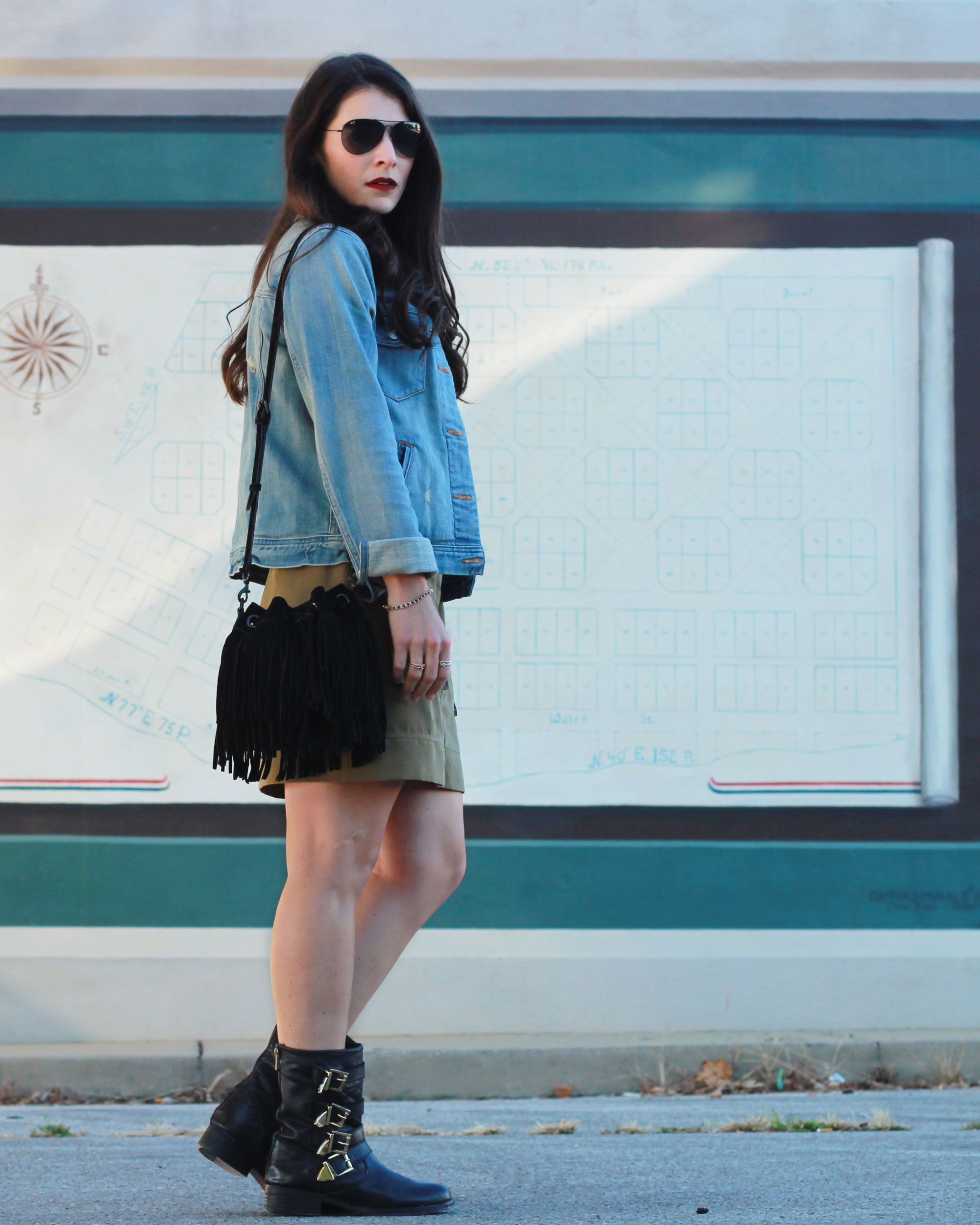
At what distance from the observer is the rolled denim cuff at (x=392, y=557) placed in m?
1.91

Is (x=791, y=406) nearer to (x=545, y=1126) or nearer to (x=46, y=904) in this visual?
(x=545, y=1126)

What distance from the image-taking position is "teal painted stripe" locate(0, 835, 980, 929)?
4.38 meters

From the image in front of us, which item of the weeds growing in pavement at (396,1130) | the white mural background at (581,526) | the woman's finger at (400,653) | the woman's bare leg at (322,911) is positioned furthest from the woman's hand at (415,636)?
the white mural background at (581,526)

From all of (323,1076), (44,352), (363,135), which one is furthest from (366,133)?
(44,352)

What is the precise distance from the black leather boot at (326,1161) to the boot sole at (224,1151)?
5 cm

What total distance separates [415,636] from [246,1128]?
2.59ft

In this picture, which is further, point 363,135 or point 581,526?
point 581,526

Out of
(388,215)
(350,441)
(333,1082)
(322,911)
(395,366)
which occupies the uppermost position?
(388,215)

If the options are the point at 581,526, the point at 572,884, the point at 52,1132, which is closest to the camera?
the point at 52,1132

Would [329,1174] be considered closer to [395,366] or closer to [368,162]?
[395,366]

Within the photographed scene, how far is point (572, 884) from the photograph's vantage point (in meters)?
4.42

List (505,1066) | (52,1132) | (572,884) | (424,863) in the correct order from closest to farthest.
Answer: (424,863), (52,1132), (505,1066), (572,884)

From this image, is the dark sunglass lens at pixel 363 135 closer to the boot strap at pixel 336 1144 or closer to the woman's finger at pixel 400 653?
the woman's finger at pixel 400 653

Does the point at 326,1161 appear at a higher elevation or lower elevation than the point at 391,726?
lower
